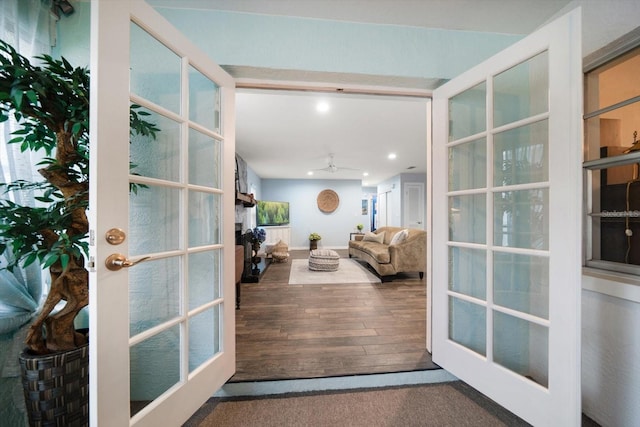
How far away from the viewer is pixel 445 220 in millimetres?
1391

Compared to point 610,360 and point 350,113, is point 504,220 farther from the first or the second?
point 350,113

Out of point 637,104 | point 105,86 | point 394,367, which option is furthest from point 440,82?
point 394,367

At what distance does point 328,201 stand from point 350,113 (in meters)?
4.84

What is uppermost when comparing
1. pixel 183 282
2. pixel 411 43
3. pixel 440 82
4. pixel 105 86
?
pixel 411 43

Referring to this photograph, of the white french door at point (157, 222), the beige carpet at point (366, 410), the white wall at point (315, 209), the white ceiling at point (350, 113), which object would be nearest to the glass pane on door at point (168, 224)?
the white french door at point (157, 222)

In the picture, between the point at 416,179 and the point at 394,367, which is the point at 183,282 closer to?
the point at 394,367

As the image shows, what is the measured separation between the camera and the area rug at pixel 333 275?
3.60m

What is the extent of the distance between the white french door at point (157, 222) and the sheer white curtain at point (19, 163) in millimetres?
569

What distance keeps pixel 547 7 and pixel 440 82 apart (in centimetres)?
66

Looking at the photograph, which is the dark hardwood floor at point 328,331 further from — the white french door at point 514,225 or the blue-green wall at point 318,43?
the blue-green wall at point 318,43

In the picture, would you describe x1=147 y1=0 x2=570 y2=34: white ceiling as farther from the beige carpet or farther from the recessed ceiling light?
the beige carpet

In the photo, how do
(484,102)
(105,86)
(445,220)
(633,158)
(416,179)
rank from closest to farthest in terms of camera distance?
(105,86), (633,158), (484,102), (445,220), (416,179)

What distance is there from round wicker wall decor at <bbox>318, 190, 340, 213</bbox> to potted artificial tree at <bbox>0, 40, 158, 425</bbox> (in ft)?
21.1

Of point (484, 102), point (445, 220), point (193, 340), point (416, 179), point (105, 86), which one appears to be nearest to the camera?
point (105, 86)
